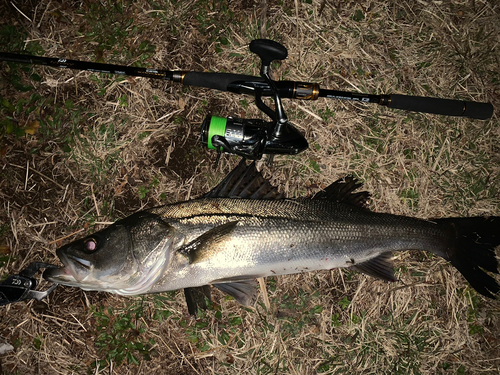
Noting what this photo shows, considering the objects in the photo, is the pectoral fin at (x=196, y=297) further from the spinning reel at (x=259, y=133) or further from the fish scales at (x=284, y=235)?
the spinning reel at (x=259, y=133)

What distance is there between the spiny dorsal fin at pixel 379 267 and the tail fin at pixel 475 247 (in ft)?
2.02

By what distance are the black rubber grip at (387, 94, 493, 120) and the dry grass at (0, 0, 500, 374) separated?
374 mm

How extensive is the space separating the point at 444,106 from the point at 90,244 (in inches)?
146

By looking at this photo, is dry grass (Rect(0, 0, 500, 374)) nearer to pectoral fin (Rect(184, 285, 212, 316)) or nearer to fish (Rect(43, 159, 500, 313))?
pectoral fin (Rect(184, 285, 212, 316))

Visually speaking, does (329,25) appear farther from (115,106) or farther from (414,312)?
(414,312)

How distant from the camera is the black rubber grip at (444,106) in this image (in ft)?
11.1

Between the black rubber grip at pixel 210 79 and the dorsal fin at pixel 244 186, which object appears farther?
the black rubber grip at pixel 210 79

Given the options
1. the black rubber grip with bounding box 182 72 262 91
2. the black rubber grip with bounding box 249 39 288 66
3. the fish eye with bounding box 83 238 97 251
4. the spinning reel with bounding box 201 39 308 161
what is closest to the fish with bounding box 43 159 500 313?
the fish eye with bounding box 83 238 97 251

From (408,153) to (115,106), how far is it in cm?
343

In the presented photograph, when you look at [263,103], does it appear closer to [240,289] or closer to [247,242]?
[247,242]

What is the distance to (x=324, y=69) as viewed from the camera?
380 cm

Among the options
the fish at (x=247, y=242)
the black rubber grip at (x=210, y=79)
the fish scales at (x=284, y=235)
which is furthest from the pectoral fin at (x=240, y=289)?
the black rubber grip at (x=210, y=79)

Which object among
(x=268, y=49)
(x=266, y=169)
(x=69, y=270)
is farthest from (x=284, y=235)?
(x=69, y=270)

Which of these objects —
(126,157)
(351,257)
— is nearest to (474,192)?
(351,257)
